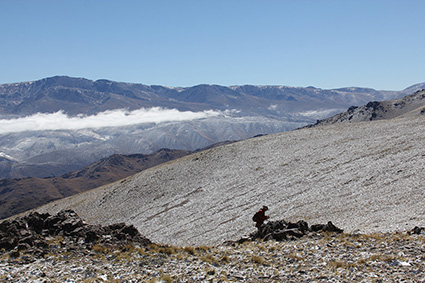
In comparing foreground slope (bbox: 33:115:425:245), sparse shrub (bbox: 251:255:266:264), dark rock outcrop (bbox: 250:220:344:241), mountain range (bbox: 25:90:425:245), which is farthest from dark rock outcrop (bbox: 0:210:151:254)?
foreground slope (bbox: 33:115:425:245)

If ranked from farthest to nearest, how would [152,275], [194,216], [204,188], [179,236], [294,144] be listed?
[294,144], [204,188], [194,216], [179,236], [152,275]

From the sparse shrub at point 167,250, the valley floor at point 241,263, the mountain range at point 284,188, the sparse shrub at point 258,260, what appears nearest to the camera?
the valley floor at point 241,263

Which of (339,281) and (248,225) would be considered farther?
(248,225)

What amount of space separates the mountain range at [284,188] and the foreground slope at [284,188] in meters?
0.13

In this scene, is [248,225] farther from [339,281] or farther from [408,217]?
[339,281]

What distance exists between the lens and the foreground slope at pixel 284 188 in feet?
133

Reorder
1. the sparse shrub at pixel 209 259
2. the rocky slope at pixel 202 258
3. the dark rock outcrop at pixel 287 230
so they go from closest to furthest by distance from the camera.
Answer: the rocky slope at pixel 202 258, the sparse shrub at pixel 209 259, the dark rock outcrop at pixel 287 230

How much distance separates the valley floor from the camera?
16.8 m

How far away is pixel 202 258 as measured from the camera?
65.4ft

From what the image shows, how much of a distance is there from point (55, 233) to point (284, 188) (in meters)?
36.9

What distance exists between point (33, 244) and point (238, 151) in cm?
6224

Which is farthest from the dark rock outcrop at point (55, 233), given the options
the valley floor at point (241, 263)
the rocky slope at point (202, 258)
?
the valley floor at point (241, 263)

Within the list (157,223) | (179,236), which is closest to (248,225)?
(179,236)

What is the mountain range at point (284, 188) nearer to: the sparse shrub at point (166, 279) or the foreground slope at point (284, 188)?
the foreground slope at point (284, 188)
